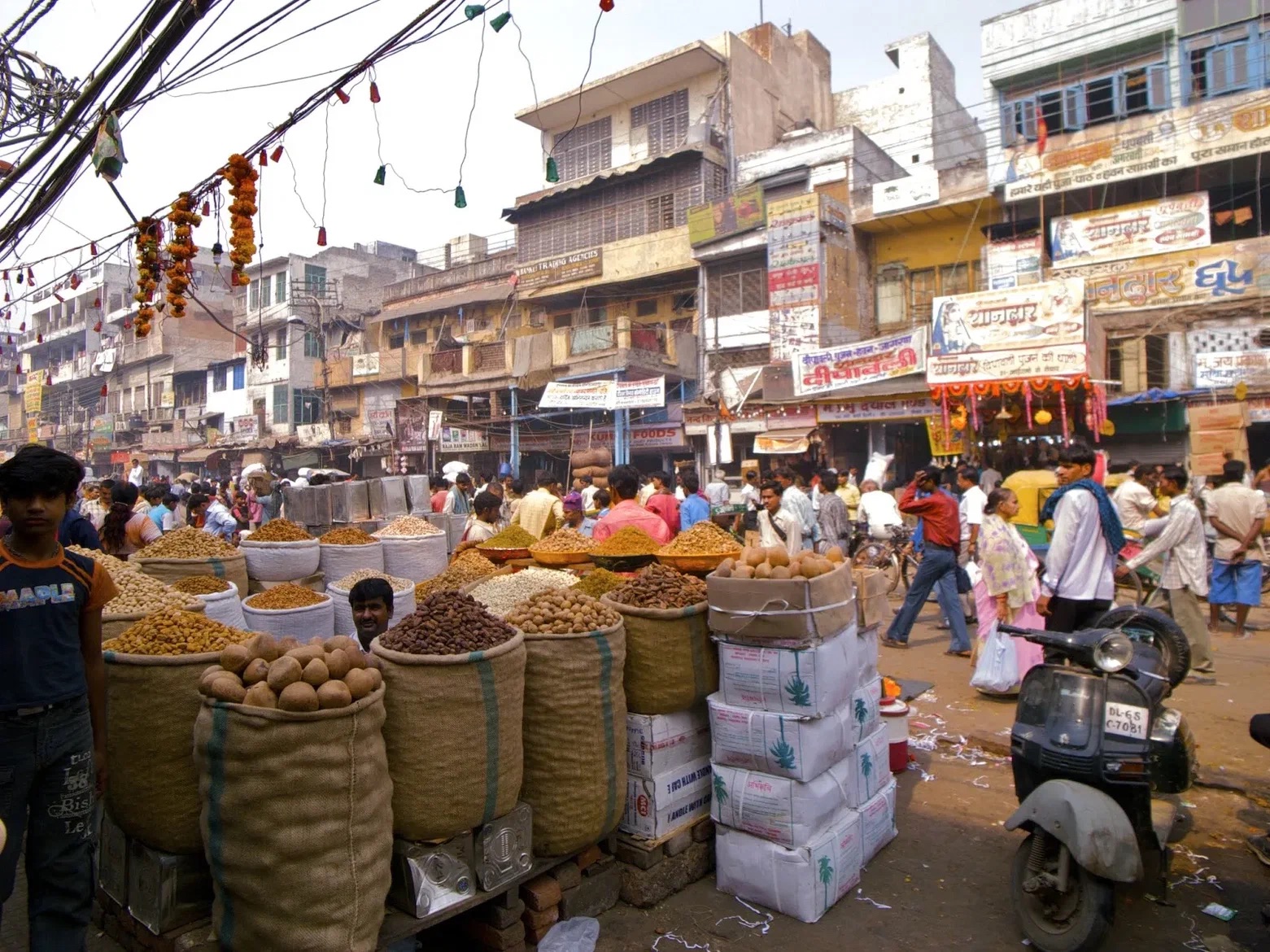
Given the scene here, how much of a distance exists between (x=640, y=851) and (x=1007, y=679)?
12.9ft

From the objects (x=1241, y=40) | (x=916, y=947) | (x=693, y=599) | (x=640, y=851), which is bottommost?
(x=916, y=947)

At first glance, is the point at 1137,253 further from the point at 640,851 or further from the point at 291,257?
the point at 291,257

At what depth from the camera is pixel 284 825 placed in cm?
229

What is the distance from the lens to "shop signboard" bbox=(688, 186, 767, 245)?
816 inches

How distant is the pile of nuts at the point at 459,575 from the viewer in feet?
15.8

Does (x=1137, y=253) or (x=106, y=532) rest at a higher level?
(x=1137, y=253)

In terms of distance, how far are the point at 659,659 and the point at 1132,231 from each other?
17320 millimetres

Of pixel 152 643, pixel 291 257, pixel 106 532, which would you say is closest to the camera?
pixel 152 643

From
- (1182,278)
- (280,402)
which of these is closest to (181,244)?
(1182,278)

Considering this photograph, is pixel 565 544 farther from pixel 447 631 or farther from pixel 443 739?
pixel 443 739

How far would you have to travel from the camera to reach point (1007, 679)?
6035mm

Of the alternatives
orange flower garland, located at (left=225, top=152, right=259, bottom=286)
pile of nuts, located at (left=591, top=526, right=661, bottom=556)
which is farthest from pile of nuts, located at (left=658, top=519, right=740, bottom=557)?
orange flower garland, located at (left=225, top=152, right=259, bottom=286)

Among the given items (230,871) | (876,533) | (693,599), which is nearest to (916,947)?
(693,599)

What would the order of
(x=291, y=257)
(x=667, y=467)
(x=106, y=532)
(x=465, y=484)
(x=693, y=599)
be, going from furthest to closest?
(x=291, y=257), (x=667, y=467), (x=465, y=484), (x=106, y=532), (x=693, y=599)
